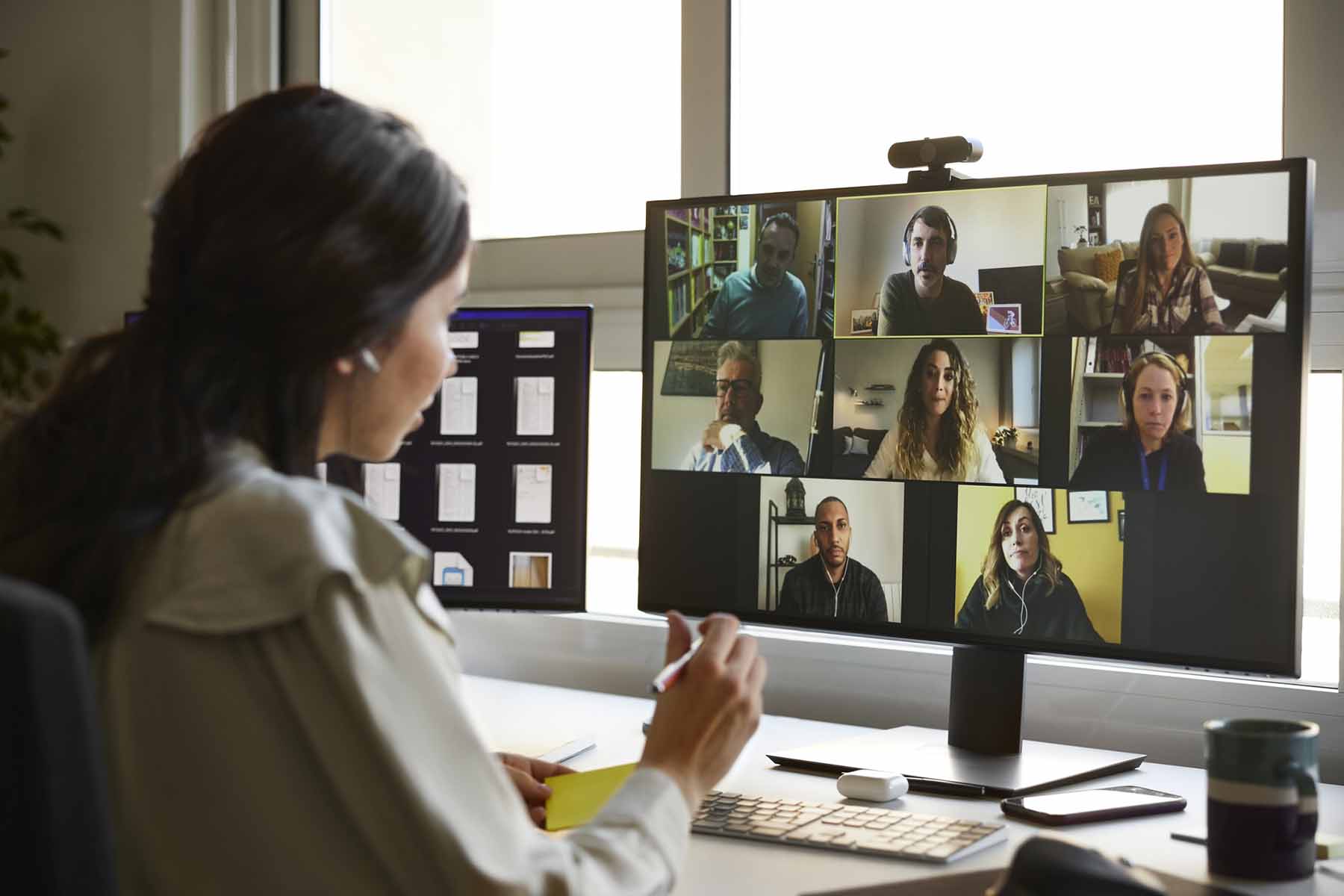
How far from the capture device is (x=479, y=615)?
2.06 m

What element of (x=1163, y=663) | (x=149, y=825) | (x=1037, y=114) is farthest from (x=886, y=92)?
(x=149, y=825)

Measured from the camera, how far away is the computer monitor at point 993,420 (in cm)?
115

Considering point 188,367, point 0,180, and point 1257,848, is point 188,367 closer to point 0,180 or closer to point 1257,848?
point 1257,848

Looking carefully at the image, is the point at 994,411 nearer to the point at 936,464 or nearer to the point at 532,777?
the point at 936,464

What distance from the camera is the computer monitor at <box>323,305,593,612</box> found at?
156 centimetres

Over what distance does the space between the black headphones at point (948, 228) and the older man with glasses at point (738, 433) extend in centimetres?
19

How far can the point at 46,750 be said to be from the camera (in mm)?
580

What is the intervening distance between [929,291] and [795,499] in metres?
0.24

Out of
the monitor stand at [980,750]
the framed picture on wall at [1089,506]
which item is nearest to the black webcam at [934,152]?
the framed picture on wall at [1089,506]

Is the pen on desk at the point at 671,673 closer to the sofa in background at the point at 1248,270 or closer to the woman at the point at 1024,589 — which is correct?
the woman at the point at 1024,589

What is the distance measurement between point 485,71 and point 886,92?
0.73 metres

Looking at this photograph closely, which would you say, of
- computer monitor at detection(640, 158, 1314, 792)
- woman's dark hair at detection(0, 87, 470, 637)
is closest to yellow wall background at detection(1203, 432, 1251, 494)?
computer monitor at detection(640, 158, 1314, 792)

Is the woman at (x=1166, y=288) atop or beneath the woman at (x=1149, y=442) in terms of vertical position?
atop

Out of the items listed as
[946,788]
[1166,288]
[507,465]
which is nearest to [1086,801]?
[946,788]
